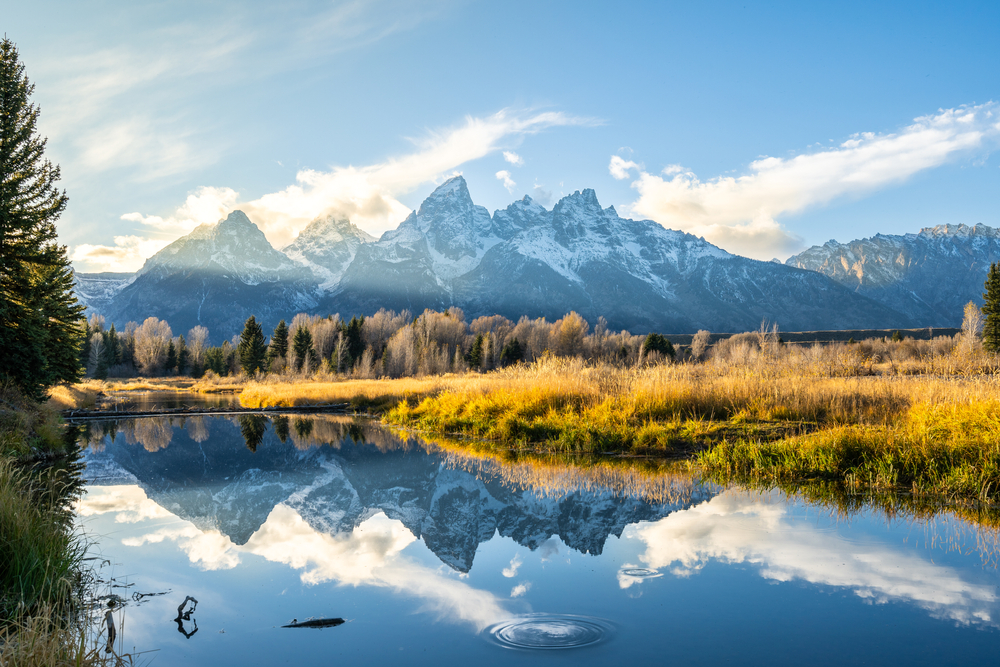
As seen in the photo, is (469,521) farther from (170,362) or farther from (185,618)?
(170,362)

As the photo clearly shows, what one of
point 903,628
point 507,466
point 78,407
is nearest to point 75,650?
point 903,628

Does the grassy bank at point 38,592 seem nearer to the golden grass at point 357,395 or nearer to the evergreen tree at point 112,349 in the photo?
the golden grass at point 357,395

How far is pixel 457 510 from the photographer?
31.0 feet

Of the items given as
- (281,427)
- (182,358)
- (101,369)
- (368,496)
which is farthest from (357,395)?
(182,358)

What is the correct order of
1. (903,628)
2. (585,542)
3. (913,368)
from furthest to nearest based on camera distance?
(913,368) < (585,542) < (903,628)

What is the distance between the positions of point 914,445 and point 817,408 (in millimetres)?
4478

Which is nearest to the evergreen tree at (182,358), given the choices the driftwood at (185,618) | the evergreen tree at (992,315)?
the driftwood at (185,618)

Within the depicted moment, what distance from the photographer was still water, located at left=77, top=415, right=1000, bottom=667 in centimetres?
445

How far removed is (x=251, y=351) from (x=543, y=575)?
79334 mm

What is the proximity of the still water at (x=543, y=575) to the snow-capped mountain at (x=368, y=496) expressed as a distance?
2.5 inches

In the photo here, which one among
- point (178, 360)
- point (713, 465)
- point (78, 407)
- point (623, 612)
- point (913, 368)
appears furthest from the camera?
point (178, 360)

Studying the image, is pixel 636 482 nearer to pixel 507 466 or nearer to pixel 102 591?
pixel 507 466

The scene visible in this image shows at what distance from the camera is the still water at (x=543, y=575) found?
14.6 ft

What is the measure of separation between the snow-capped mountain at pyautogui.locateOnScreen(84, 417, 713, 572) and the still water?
63 millimetres
